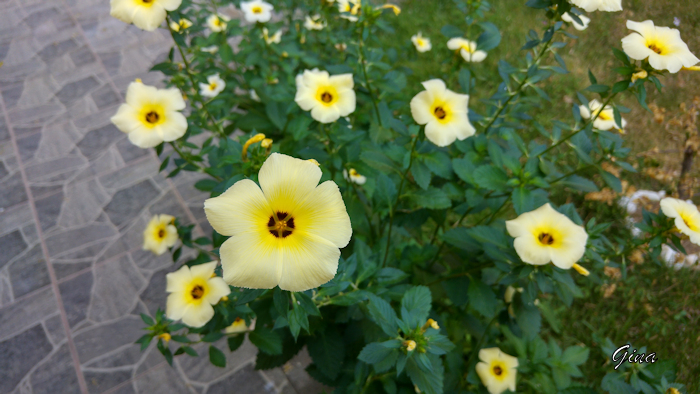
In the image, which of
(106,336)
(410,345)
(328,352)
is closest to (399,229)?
(328,352)

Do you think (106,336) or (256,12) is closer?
(256,12)

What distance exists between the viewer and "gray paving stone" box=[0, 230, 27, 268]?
2.75 metres

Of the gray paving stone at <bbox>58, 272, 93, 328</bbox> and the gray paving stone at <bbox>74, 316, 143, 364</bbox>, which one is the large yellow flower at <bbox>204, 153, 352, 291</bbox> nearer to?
the gray paving stone at <bbox>74, 316, 143, 364</bbox>

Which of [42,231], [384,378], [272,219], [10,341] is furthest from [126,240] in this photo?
[272,219]

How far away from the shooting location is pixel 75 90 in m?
3.61

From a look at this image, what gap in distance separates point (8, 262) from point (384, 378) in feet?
8.95

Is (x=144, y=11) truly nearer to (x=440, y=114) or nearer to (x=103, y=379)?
(x=440, y=114)

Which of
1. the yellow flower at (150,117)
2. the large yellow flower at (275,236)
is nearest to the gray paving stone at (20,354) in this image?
the yellow flower at (150,117)

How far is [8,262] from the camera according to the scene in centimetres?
273

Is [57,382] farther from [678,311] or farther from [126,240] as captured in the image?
[678,311]

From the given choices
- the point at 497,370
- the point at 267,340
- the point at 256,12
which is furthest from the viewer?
the point at 256,12

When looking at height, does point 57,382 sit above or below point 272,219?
below

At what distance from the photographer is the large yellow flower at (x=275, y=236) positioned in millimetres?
841

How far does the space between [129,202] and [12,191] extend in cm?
93
